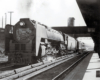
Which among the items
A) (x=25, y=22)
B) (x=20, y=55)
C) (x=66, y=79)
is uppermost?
(x=25, y=22)

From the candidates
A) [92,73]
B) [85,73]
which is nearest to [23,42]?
[85,73]

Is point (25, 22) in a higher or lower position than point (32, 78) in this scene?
higher

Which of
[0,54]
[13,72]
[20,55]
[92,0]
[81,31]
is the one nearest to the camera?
[92,0]

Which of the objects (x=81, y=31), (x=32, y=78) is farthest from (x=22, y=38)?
(x=81, y=31)

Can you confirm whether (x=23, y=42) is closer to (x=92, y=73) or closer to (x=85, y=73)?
(x=85, y=73)

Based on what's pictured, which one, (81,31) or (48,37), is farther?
(81,31)

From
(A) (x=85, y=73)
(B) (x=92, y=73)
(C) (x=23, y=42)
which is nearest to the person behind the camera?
(B) (x=92, y=73)

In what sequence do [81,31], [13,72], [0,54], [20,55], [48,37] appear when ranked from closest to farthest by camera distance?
1. [13,72]
2. [20,55]
3. [48,37]
4. [0,54]
5. [81,31]

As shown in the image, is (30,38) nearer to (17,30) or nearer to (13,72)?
(17,30)

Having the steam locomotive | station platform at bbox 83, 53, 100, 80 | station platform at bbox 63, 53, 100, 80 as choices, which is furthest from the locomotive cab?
station platform at bbox 83, 53, 100, 80

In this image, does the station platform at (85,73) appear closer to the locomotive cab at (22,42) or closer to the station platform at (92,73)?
the station platform at (92,73)

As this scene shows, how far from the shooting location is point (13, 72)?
861cm

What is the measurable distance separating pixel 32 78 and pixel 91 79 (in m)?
2.92

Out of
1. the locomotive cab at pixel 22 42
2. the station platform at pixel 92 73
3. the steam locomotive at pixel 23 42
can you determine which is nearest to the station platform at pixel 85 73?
the station platform at pixel 92 73
